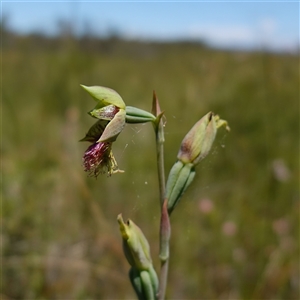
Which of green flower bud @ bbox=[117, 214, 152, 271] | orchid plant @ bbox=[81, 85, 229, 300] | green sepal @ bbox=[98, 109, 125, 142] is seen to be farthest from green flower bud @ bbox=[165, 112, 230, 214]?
green sepal @ bbox=[98, 109, 125, 142]

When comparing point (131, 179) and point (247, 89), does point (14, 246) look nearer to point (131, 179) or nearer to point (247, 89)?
point (131, 179)

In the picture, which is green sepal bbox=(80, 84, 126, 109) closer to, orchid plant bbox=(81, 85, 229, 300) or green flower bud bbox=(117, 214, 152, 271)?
orchid plant bbox=(81, 85, 229, 300)

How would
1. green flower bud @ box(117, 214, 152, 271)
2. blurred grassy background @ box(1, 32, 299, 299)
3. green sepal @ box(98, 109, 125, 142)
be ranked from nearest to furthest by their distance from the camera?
green sepal @ box(98, 109, 125, 142) → green flower bud @ box(117, 214, 152, 271) → blurred grassy background @ box(1, 32, 299, 299)

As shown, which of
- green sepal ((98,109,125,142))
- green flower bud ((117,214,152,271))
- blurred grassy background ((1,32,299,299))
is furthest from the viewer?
blurred grassy background ((1,32,299,299))

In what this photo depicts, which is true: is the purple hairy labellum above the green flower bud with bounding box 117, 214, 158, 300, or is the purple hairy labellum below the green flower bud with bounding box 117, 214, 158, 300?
→ above

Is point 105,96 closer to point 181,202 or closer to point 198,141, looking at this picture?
point 198,141

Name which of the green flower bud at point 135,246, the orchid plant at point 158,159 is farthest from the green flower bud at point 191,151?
the green flower bud at point 135,246

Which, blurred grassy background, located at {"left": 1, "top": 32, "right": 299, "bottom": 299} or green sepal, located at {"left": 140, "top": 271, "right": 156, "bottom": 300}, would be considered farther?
blurred grassy background, located at {"left": 1, "top": 32, "right": 299, "bottom": 299}
